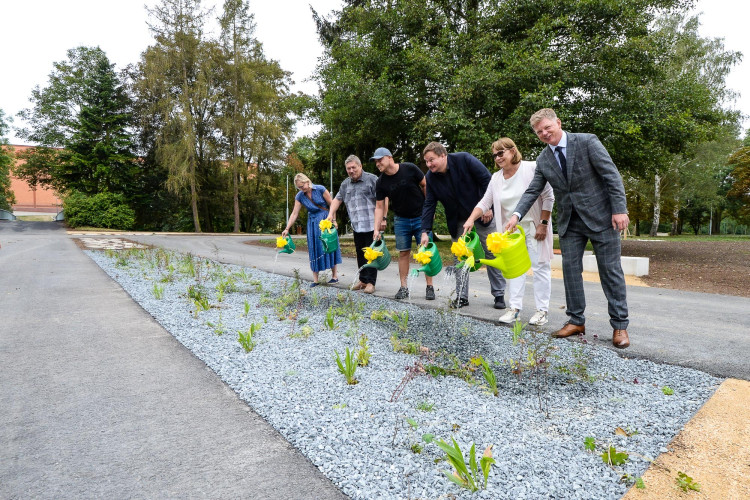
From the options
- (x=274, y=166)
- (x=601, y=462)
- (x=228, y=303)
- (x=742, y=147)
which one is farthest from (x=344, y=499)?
(x=742, y=147)

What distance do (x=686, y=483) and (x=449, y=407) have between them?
1112 mm

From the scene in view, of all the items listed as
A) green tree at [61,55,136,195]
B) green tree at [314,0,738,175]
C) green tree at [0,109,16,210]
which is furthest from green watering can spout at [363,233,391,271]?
green tree at [0,109,16,210]

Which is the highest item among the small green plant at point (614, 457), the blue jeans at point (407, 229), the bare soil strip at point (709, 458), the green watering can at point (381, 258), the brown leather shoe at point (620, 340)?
the blue jeans at point (407, 229)

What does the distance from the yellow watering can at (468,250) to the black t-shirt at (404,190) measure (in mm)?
1518

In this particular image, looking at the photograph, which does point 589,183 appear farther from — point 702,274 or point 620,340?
point 702,274

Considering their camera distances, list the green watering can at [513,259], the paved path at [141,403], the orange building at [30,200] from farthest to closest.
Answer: the orange building at [30,200] → the green watering can at [513,259] → the paved path at [141,403]

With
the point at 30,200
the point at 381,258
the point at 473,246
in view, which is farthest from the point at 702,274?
the point at 30,200

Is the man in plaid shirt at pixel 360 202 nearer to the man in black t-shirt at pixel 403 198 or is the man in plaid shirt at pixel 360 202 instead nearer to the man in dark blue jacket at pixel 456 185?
the man in black t-shirt at pixel 403 198

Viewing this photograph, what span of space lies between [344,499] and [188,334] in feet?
9.58

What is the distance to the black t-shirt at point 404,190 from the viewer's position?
5547mm

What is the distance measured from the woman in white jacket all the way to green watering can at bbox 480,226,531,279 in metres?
0.73

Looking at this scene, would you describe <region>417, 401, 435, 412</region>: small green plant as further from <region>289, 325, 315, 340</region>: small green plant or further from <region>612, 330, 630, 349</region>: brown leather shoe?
<region>612, 330, 630, 349</region>: brown leather shoe

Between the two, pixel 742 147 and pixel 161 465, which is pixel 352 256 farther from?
pixel 742 147

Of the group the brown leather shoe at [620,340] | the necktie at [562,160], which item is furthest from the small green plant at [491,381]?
the necktie at [562,160]
